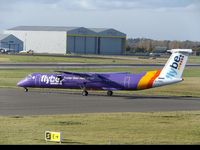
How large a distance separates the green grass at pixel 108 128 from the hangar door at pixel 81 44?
506ft

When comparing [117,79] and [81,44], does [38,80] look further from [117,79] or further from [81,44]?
[81,44]

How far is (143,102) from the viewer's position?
45875mm

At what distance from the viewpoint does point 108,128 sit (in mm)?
28266

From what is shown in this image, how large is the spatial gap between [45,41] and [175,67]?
141185mm

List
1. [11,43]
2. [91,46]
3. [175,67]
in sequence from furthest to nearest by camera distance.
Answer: [91,46]
[11,43]
[175,67]

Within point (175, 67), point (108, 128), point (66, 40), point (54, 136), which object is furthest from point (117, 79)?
point (66, 40)

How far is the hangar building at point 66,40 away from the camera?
187 m

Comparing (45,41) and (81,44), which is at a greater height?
(45,41)

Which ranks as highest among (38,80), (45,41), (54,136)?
(45,41)

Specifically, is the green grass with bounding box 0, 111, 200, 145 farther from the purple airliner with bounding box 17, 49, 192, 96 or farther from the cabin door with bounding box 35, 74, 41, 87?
the cabin door with bounding box 35, 74, 41, 87

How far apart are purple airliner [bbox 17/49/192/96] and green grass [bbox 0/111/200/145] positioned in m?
14.6

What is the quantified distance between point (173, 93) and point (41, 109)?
2090 cm

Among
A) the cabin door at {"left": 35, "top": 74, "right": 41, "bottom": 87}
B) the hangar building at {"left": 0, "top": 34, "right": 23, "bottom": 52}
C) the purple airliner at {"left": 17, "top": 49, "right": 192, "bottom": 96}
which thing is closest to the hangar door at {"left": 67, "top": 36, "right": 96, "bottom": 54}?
the hangar building at {"left": 0, "top": 34, "right": 23, "bottom": 52}
